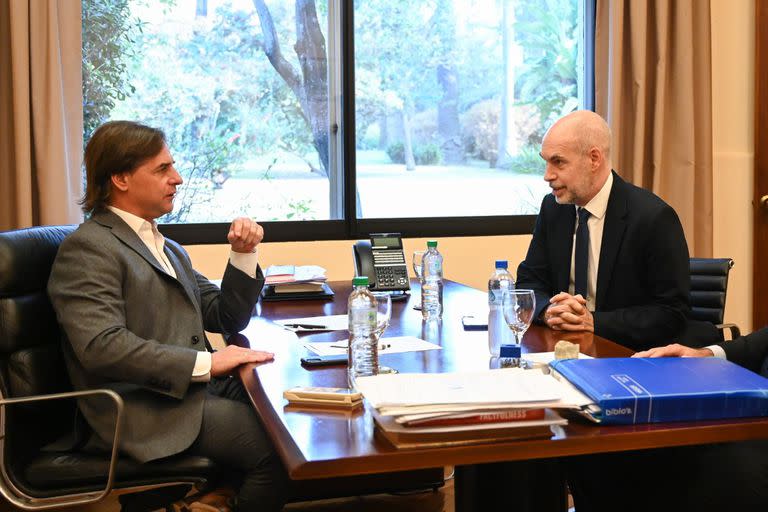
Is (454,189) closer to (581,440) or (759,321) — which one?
(759,321)

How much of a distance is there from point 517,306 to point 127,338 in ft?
3.06

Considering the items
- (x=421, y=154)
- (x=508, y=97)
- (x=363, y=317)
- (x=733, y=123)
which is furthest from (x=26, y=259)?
(x=733, y=123)

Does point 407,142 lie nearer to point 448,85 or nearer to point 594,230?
point 448,85

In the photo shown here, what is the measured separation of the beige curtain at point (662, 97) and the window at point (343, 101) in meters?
0.29

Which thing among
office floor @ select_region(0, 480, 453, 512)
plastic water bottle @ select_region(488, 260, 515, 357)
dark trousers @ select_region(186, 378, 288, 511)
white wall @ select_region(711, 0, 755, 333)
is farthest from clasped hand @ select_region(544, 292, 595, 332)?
white wall @ select_region(711, 0, 755, 333)

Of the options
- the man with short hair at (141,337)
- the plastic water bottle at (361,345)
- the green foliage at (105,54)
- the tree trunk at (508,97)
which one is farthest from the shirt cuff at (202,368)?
the tree trunk at (508,97)

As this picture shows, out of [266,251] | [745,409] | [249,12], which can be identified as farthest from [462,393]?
[249,12]

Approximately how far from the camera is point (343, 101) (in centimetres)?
433

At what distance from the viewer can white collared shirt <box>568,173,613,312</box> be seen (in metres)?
2.90

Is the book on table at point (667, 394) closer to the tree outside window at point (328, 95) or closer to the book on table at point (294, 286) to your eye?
the book on table at point (294, 286)

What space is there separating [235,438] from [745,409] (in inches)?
47.6

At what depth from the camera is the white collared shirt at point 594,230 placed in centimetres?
Result: 290

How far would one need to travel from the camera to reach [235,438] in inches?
Result: 86.8

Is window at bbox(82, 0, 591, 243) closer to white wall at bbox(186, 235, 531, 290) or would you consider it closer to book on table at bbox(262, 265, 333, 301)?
white wall at bbox(186, 235, 531, 290)
